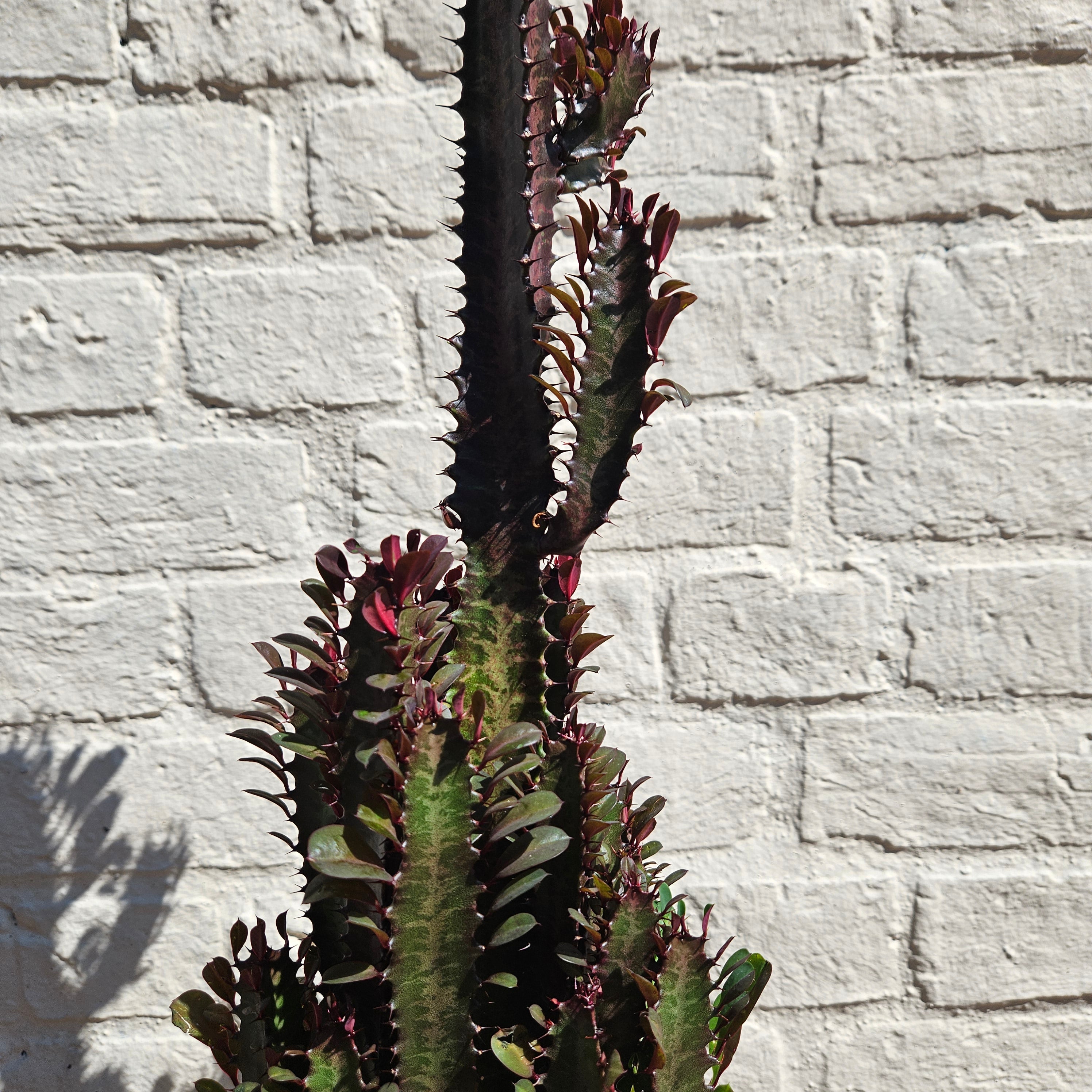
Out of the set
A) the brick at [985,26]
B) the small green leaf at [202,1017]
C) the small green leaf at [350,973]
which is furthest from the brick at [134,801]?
the brick at [985,26]

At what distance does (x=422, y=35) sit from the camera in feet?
3.39

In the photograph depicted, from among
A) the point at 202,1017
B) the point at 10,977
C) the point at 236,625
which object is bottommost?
the point at 10,977

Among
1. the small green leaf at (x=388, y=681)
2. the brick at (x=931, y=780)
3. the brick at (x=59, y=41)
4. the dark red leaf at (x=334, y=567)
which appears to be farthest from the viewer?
the brick at (x=931, y=780)

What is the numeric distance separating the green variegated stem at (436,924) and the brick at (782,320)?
2.17ft

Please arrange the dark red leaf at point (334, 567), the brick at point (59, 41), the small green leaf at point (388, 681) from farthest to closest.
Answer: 1. the brick at point (59, 41)
2. the dark red leaf at point (334, 567)
3. the small green leaf at point (388, 681)

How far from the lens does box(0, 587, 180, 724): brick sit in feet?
3.49

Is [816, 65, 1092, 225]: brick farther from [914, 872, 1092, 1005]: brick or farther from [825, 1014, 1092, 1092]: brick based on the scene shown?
[825, 1014, 1092, 1092]: brick

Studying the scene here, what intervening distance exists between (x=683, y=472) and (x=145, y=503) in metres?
0.60

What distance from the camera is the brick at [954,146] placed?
1.06 m

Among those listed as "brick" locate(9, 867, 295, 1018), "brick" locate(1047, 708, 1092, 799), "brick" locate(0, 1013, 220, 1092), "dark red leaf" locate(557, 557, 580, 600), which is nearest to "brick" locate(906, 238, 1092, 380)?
"brick" locate(1047, 708, 1092, 799)

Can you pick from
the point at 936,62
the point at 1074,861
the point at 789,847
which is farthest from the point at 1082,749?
the point at 936,62

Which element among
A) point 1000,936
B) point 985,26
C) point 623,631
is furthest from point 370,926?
point 985,26

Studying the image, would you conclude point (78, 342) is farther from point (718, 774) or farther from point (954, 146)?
point (954, 146)

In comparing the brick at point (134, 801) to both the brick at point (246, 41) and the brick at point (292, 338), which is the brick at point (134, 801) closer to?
the brick at point (292, 338)
